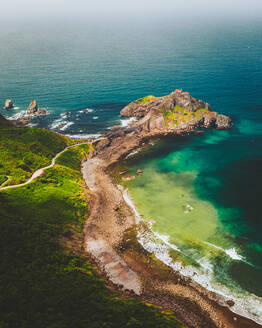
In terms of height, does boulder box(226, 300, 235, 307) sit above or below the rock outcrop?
below

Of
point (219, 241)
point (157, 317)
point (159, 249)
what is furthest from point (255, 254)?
point (157, 317)

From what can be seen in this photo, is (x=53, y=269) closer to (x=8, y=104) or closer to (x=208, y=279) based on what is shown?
(x=208, y=279)

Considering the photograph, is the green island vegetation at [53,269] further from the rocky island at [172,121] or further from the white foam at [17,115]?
the white foam at [17,115]

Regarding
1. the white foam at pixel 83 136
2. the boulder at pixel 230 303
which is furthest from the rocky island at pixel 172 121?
the boulder at pixel 230 303

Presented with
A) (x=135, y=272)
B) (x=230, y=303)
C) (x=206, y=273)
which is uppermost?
(x=135, y=272)

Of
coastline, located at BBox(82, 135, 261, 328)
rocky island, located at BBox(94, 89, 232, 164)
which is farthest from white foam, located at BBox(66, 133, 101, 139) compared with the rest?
coastline, located at BBox(82, 135, 261, 328)

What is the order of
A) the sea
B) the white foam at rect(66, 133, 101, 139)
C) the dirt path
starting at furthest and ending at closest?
the white foam at rect(66, 133, 101, 139)
the sea
the dirt path

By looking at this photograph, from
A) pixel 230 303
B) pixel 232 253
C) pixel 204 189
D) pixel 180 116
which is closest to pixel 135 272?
pixel 230 303

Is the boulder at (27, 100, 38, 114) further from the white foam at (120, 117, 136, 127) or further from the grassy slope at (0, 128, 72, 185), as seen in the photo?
the white foam at (120, 117, 136, 127)

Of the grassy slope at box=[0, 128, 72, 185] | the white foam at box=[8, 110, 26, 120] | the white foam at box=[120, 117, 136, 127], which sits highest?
the white foam at box=[8, 110, 26, 120]
